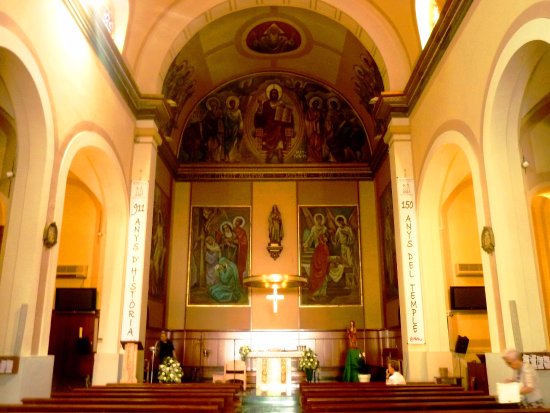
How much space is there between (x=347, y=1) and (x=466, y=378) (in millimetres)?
7803

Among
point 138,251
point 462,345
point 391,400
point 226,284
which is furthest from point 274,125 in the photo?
point 391,400

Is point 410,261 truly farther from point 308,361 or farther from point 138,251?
point 138,251

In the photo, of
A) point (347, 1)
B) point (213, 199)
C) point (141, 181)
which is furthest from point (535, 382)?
point (213, 199)

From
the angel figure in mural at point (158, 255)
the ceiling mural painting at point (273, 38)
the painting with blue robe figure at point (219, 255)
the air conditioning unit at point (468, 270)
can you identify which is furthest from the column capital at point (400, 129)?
the angel figure in mural at point (158, 255)

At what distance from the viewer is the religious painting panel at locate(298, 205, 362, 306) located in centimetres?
1371

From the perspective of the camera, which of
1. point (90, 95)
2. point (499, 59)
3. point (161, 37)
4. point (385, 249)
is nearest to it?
point (499, 59)

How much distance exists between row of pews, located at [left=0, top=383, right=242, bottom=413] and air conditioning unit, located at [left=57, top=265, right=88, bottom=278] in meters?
5.92

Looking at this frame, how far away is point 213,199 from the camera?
14414 millimetres

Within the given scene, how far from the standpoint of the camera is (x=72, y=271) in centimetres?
1121

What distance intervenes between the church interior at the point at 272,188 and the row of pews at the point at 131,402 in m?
1.40

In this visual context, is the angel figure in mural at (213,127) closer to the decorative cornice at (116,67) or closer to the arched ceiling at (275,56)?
the arched ceiling at (275,56)

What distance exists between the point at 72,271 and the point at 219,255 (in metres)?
4.03

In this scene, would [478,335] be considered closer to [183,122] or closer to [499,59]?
[499,59]

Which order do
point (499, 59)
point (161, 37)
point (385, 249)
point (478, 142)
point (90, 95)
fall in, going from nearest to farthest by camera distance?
1. point (499, 59)
2. point (478, 142)
3. point (90, 95)
4. point (161, 37)
5. point (385, 249)
